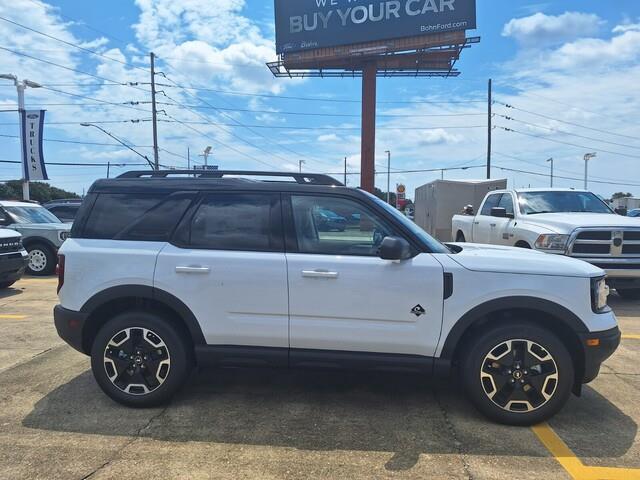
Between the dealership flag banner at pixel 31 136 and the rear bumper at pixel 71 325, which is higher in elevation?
the dealership flag banner at pixel 31 136

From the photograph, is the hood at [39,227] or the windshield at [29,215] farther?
the windshield at [29,215]

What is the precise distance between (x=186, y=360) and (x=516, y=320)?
8.60ft

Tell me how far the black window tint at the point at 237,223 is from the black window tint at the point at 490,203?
24.2 ft

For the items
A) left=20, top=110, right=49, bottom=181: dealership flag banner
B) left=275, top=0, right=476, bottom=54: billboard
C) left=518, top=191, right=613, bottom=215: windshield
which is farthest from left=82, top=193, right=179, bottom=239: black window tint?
left=275, top=0, right=476, bottom=54: billboard

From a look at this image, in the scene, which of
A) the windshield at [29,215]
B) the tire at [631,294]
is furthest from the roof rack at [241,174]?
the windshield at [29,215]

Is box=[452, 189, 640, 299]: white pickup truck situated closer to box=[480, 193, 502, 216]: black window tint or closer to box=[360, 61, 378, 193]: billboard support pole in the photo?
→ box=[480, 193, 502, 216]: black window tint

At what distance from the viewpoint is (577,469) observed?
10.4 feet

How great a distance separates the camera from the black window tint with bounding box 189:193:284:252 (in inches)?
157

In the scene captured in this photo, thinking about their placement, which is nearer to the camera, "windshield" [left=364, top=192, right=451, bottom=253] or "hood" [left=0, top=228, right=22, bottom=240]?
"windshield" [left=364, top=192, right=451, bottom=253]

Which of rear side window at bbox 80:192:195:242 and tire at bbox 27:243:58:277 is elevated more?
rear side window at bbox 80:192:195:242

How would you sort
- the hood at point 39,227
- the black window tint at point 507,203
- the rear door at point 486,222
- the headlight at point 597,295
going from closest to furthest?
the headlight at point 597,295 < the black window tint at point 507,203 < the rear door at point 486,222 < the hood at point 39,227

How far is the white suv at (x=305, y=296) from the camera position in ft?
12.2

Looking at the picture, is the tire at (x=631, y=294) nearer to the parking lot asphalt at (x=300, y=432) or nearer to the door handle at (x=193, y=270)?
the parking lot asphalt at (x=300, y=432)

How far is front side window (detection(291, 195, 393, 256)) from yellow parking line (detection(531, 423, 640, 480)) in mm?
1855
